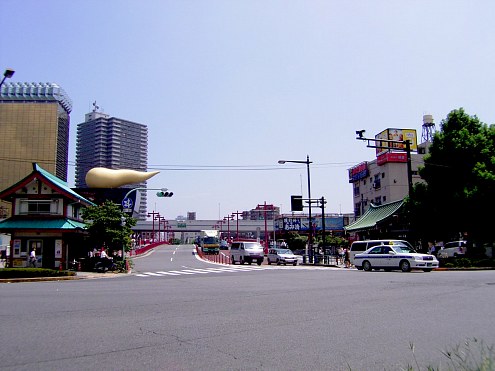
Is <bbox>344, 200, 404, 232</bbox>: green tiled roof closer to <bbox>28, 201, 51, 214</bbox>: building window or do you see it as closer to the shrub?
Result: <bbox>28, 201, 51, 214</bbox>: building window

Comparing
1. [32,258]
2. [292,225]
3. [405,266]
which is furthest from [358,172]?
[32,258]

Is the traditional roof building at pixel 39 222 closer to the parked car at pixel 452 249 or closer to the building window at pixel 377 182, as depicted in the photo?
the parked car at pixel 452 249

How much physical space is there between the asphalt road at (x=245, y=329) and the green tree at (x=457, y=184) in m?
18.4

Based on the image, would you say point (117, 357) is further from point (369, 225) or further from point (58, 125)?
point (58, 125)

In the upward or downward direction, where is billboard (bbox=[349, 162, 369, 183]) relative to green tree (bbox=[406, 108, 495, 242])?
upward

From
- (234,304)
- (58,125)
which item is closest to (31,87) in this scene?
(58,125)

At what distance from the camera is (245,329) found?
→ 944cm

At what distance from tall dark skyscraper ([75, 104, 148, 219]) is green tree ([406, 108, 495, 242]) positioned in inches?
3973

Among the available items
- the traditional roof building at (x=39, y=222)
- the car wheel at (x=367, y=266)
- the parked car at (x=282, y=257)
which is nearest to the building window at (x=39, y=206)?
the traditional roof building at (x=39, y=222)

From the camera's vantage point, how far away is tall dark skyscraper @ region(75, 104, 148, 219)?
435ft

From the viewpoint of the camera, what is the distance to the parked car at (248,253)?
140ft

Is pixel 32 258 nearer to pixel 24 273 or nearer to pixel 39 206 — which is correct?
pixel 39 206

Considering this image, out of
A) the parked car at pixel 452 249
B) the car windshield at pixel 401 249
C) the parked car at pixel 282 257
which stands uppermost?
the car windshield at pixel 401 249

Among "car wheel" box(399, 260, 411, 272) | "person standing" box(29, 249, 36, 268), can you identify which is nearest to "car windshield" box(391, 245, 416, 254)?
"car wheel" box(399, 260, 411, 272)
